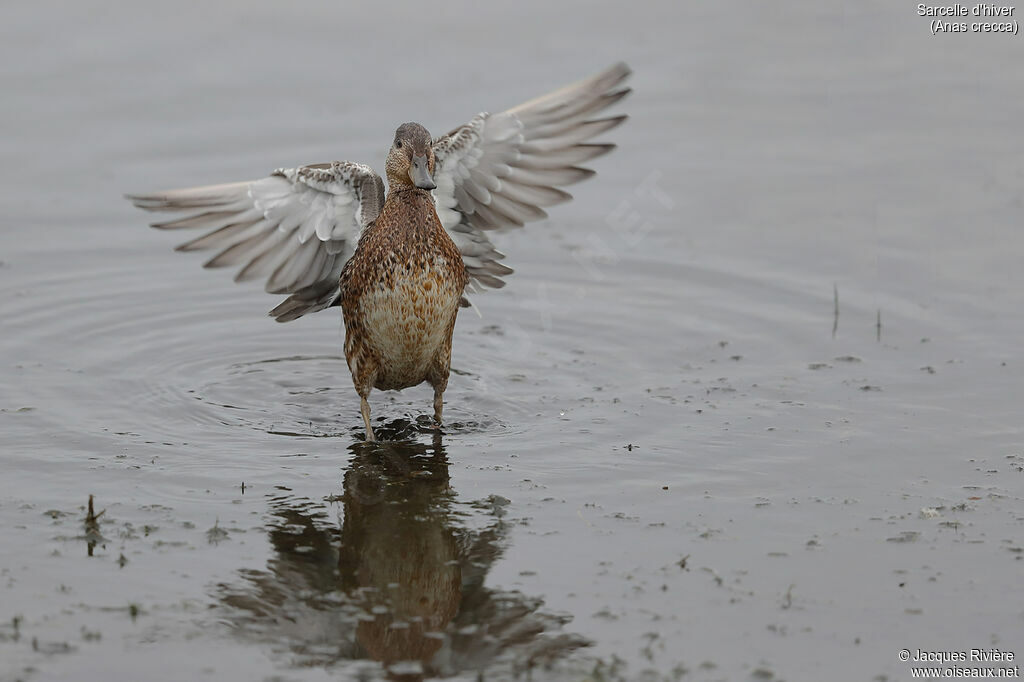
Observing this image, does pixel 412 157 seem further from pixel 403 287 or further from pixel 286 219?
pixel 286 219

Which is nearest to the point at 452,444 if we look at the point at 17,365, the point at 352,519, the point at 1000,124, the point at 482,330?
the point at 352,519

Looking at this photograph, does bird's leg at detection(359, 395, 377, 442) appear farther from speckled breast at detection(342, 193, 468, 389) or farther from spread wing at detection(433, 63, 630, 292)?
spread wing at detection(433, 63, 630, 292)

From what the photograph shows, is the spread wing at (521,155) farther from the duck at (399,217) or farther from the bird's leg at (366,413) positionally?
the bird's leg at (366,413)

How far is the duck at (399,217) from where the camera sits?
6.98m

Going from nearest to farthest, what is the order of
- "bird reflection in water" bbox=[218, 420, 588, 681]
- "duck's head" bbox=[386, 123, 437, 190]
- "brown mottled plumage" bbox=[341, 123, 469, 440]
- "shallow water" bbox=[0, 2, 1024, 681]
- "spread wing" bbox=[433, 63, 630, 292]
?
1. "bird reflection in water" bbox=[218, 420, 588, 681]
2. "shallow water" bbox=[0, 2, 1024, 681]
3. "duck's head" bbox=[386, 123, 437, 190]
4. "brown mottled plumage" bbox=[341, 123, 469, 440]
5. "spread wing" bbox=[433, 63, 630, 292]

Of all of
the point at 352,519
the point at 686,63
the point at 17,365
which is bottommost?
the point at 352,519

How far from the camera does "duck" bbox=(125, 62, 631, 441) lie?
6980 millimetres

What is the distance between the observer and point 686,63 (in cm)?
1287

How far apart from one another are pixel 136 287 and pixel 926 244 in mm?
5371

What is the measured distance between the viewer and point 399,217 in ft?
23.2

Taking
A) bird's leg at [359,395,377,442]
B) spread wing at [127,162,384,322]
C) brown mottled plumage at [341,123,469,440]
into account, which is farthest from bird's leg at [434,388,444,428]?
spread wing at [127,162,384,322]

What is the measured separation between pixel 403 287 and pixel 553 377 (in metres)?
1.23

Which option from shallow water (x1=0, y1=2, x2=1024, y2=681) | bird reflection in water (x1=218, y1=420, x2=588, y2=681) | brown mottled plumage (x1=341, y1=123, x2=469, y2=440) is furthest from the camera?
brown mottled plumage (x1=341, y1=123, x2=469, y2=440)

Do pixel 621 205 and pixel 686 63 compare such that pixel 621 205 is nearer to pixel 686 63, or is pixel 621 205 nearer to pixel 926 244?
pixel 926 244
